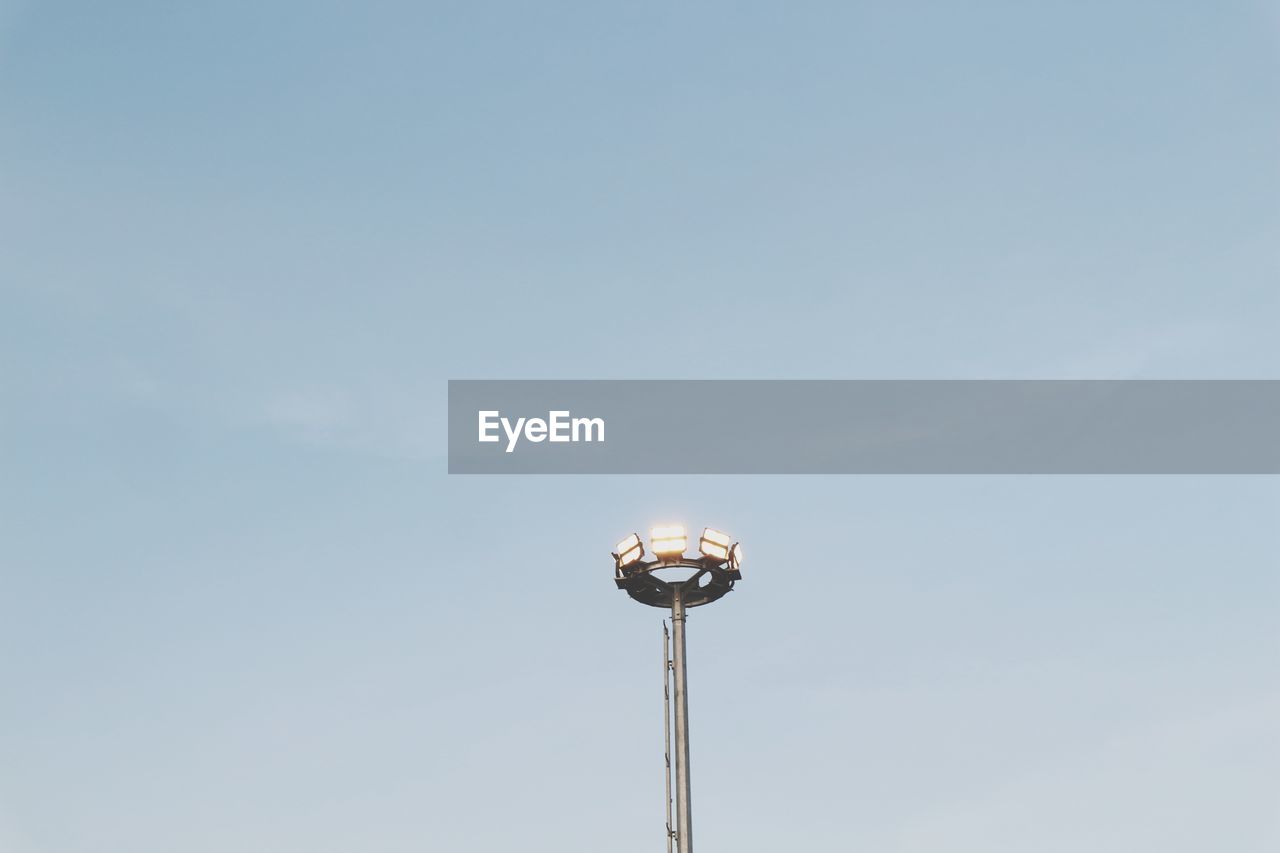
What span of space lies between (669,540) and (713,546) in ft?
2.65

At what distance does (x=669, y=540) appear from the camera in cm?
2727

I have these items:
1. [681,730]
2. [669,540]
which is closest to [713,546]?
[669,540]

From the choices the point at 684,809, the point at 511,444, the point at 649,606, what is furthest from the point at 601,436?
the point at 684,809

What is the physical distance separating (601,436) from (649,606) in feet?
25.5

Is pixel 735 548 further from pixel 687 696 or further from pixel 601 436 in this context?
pixel 601 436

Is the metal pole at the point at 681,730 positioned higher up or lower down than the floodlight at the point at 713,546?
lower down

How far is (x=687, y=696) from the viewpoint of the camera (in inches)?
1080

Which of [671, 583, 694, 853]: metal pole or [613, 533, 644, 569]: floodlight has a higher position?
[613, 533, 644, 569]: floodlight

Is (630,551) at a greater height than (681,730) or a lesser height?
greater

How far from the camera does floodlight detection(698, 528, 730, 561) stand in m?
27.3

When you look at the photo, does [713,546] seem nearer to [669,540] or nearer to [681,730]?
[669,540]

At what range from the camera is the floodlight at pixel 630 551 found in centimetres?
2722

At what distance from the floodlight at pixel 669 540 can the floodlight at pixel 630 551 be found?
9.7 inches

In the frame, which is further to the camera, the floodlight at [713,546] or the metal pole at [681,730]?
the floodlight at [713,546]
